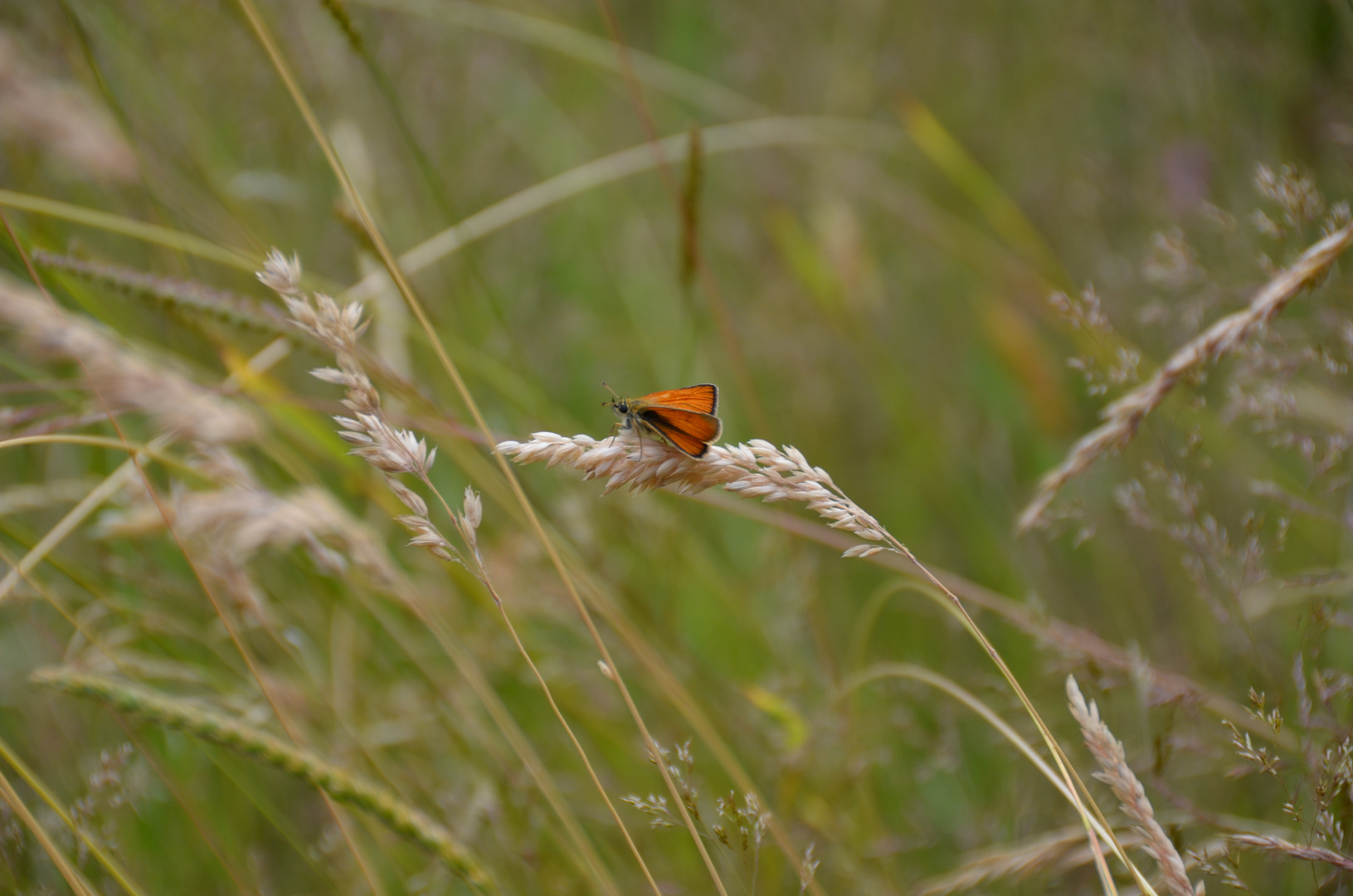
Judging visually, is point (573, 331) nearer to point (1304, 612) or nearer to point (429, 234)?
point (429, 234)

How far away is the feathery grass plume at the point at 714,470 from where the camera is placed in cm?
106

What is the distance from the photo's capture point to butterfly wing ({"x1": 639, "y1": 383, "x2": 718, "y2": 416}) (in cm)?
132

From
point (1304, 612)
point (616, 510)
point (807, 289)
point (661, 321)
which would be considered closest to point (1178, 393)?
point (1304, 612)

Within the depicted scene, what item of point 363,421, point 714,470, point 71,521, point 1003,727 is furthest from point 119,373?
point 1003,727

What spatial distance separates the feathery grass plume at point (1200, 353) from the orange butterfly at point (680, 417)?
62 centimetres

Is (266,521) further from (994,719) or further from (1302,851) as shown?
(1302,851)

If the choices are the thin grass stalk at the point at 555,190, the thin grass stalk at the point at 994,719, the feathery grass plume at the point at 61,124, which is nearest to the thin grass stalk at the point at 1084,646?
the thin grass stalk at the point at 994,719

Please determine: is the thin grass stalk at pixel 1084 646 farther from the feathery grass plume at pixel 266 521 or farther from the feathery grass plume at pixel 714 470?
the feathery grass plume at pixel 266 521

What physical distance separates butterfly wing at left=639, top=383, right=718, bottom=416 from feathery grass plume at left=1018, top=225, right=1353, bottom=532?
2.03ft

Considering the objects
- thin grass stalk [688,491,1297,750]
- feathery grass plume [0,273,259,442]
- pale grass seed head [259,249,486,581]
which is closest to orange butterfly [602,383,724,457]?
thin grass stalk [688,491,1297,750]

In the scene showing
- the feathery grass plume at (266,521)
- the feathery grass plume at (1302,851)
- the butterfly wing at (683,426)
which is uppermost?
the butterfly wing at (683,426)

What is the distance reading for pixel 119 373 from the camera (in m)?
1.34

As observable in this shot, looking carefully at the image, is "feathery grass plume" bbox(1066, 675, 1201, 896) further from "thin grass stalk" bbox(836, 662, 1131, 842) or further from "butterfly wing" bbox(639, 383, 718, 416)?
"butterfly wing" bbox(639, 383, 718, 416)

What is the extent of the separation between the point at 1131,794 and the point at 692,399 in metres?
0.88
